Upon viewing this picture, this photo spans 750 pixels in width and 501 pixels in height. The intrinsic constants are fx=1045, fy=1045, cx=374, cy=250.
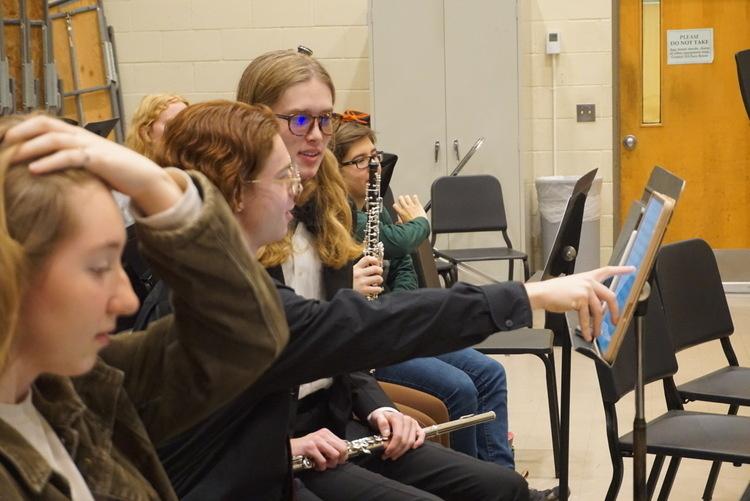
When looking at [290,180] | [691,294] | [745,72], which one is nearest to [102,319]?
[290,180]

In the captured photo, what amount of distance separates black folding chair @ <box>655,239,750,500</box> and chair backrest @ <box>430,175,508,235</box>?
2.54 metres

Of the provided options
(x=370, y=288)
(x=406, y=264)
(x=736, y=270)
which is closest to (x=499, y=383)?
(x=406, y=264)

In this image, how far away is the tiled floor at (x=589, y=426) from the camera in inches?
135

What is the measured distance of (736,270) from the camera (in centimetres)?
655

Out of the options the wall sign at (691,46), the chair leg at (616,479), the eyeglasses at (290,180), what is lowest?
the chair leg at (616,479)

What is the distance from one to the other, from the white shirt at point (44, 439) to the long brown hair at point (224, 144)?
69 centimetres

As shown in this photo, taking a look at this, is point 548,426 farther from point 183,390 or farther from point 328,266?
point 183,390

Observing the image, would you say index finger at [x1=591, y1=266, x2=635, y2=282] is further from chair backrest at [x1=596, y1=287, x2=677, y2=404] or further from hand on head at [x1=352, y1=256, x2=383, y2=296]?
chair backrest at [x1=596, y1=287, x2=677, y2=404]

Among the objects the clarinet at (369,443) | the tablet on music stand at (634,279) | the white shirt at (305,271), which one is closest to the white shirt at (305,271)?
the white shirt at (305,271)

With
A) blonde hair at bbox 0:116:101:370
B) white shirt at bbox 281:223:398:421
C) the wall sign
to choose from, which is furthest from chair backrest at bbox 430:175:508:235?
blonde hair at bbox 0:116:101:370

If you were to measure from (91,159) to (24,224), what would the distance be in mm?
96

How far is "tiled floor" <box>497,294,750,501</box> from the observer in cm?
343

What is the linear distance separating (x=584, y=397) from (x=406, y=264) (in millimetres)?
1412

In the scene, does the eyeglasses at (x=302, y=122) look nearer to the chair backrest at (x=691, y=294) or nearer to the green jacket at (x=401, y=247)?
the green jacket at (x=401, y=247)
